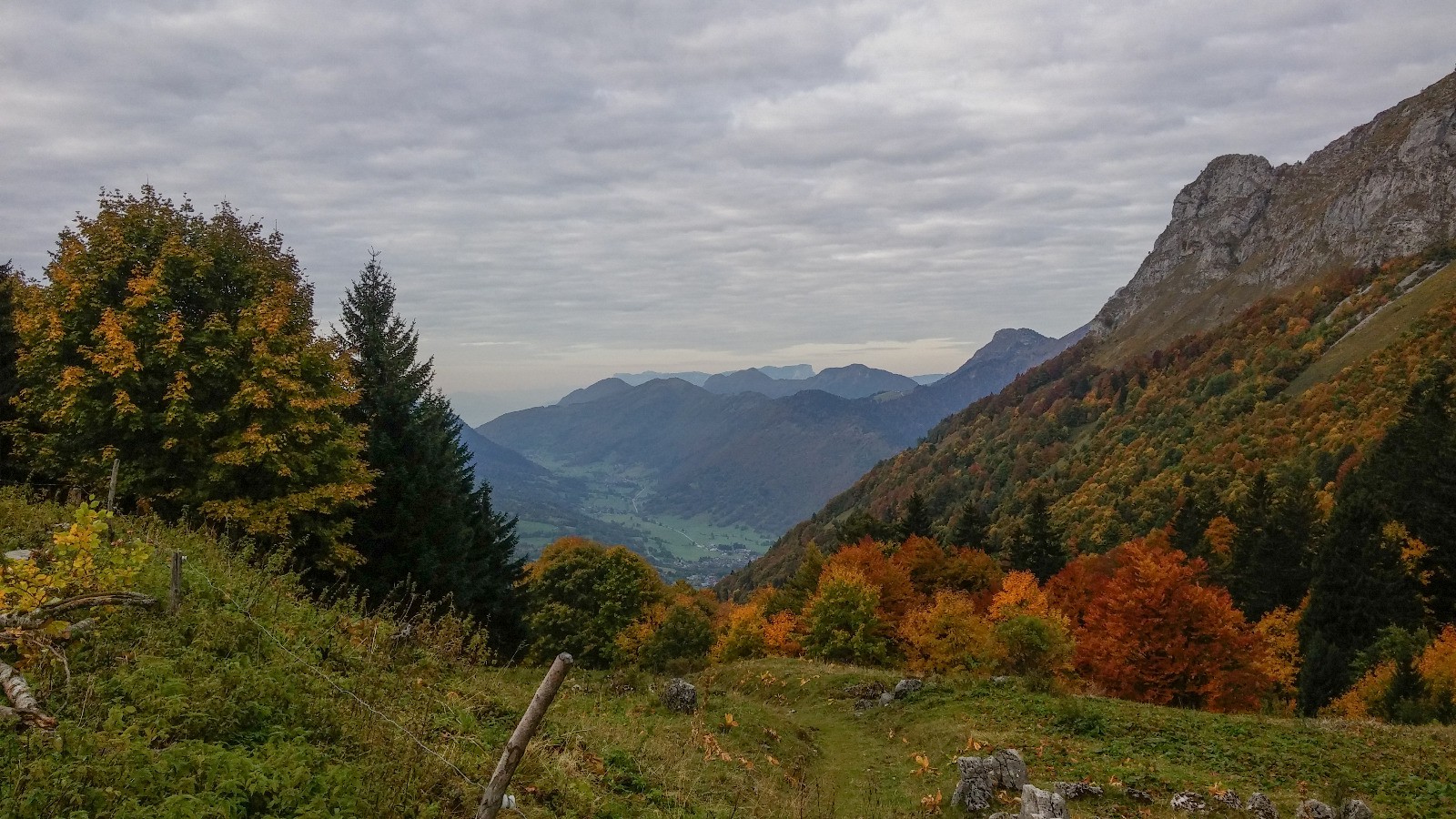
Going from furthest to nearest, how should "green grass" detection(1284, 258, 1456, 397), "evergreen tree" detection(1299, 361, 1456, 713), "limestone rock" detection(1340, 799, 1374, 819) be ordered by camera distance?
"green grass" detection(1284, 258, 1456, 397), "evergreen tree" detection(1299, 361, 1456, 713), "limestone rock" detection(1340, 799, 1374, 819)

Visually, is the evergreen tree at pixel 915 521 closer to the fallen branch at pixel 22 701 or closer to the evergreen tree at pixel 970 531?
the evergreen tree at pixel 970 531

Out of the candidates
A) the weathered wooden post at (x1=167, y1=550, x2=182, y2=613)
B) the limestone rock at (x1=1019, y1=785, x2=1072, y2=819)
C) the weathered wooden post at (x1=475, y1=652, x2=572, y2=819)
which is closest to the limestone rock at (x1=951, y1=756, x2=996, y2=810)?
the limestone rock at (x1=1019, y1=785, x2=1072, y2=819)

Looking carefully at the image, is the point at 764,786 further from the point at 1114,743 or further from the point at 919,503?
the point at 919,503

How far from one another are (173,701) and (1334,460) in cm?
11130

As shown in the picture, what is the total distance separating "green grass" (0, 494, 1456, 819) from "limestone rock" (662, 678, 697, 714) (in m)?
0.36

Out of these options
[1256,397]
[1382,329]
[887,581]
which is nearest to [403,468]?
[887,581]

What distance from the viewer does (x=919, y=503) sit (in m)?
60.9

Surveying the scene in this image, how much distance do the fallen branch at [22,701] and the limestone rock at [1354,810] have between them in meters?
17.3

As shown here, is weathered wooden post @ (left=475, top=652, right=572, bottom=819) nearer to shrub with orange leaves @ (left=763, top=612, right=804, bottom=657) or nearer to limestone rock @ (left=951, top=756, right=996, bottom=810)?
limestone rock @ (left=951, top=756, right=996, bottom=810)

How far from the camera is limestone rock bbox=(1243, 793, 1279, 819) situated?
1176 centimetres

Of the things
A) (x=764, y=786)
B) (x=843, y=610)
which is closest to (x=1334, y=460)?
(x=843, y=610)

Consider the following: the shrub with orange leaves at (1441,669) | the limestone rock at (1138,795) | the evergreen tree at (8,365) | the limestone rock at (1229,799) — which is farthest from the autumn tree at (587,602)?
the shrub with orange leaves at (1441,669)

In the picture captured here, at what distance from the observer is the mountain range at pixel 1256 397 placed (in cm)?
9731

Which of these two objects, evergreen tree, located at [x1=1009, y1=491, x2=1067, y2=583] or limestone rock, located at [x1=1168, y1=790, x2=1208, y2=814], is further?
evergreen tree, located at [x1=1009, y1=491, x2=1067, y2=583]
